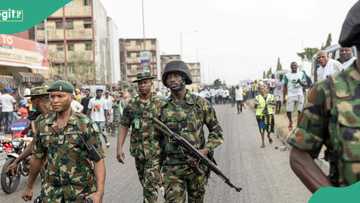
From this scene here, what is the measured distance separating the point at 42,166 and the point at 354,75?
286cm

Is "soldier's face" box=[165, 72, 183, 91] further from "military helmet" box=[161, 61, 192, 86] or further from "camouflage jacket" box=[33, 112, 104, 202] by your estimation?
"camouflage jacket" box=[33, 112, 104, 202]

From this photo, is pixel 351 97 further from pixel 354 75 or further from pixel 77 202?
Answer: pixel 77 202

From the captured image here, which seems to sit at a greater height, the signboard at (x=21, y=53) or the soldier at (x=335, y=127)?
the signboard at (x=21, y=53)

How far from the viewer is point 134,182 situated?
8.59 metres

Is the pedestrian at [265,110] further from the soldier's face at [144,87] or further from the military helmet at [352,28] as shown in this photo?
the military helmet at [352,28]

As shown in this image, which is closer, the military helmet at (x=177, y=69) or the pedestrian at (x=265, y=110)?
the military helmet at (x=177, y=69)

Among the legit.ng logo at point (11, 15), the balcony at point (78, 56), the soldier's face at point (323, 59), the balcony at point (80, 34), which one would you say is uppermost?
the balcony at point (80, 34)

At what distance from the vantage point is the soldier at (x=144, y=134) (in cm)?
550

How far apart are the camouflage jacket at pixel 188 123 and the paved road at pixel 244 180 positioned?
8.09 ft

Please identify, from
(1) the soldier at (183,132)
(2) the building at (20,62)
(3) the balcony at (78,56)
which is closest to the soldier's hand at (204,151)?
(1) the soldier at (183,132)

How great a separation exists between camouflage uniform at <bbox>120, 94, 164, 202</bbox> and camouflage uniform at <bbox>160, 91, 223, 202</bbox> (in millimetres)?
756

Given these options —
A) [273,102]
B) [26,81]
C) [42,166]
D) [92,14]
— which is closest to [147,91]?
[42,166]

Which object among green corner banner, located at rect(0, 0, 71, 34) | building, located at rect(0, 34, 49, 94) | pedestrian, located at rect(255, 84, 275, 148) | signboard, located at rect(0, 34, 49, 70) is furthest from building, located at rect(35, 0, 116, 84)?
green corner banner, located at rect(0, 0, 71, 34)

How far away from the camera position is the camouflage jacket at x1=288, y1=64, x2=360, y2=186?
1784 millimetres
